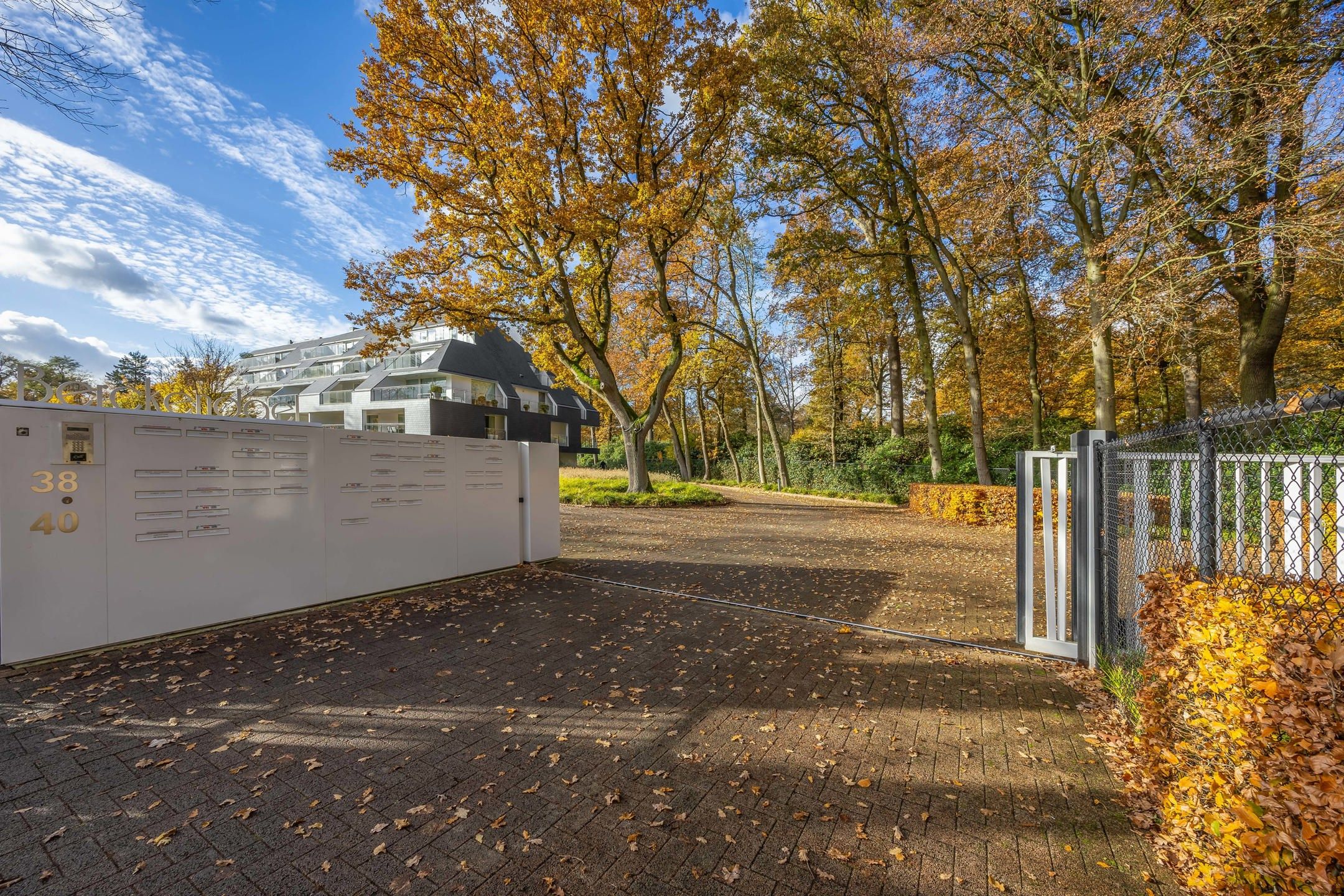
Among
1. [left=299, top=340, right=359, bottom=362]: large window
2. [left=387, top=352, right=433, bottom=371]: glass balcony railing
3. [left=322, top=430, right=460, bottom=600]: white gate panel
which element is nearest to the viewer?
[left=322, top=430, right=460, bottom=600]: white gate panel

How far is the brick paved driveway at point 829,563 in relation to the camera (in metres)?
5.66

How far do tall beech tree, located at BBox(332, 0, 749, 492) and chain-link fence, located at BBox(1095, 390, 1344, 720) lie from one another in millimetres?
10710

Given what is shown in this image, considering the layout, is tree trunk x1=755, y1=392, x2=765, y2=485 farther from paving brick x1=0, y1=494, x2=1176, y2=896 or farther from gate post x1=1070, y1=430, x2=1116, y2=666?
paving brick x1=0, y1=494, x2=1176, y2=896

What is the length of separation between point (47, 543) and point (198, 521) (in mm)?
860

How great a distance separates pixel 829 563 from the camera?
8188 mm

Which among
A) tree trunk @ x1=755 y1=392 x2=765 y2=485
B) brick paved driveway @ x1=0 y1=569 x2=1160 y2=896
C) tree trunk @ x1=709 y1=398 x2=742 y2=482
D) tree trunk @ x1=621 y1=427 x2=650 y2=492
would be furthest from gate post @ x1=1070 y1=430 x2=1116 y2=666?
tree trunk @ x1=709 y1=398 x2=742 y2=482

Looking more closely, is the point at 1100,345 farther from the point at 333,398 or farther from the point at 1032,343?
the point at 333,398

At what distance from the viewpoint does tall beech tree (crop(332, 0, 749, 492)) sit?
11.2 metres

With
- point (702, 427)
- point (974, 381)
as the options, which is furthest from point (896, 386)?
point (702, 427)

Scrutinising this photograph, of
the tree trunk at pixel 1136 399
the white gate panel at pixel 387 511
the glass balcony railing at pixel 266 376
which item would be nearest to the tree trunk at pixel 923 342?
the tree trunk at pixel 1136 399

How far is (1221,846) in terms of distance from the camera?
5.67ft

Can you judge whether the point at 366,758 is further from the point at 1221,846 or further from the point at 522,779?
the point at 1221,846

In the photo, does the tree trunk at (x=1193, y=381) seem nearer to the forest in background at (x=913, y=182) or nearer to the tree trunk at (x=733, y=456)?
the forest in background at (x=913, y=182)

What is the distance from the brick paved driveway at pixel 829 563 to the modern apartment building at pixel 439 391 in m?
17.3
